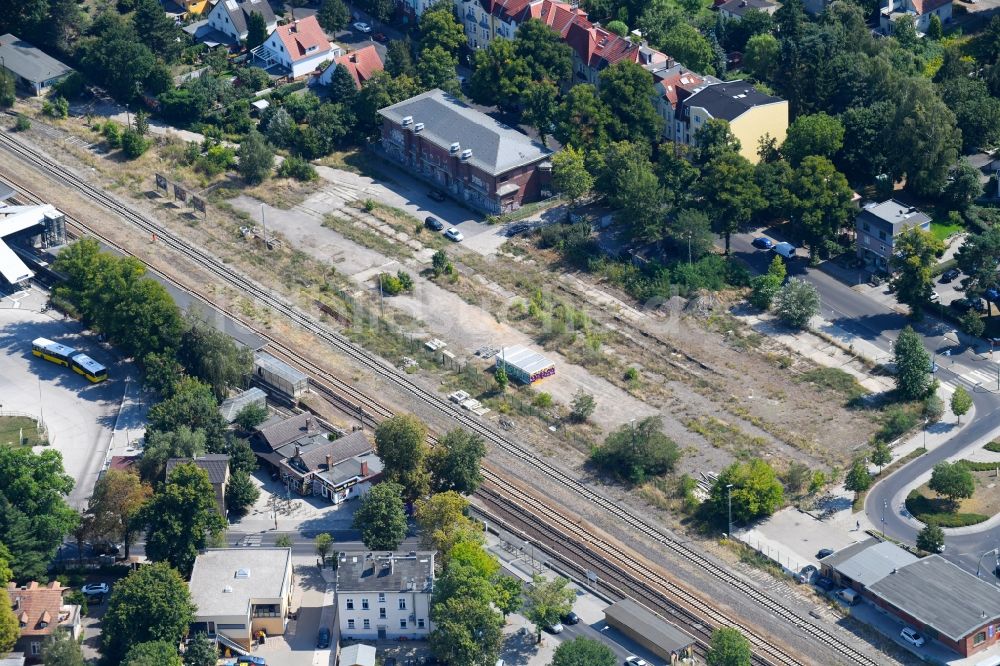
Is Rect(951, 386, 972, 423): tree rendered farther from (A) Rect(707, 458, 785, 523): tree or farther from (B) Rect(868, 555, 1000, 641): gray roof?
(B) Rect(868, 555, 1000, 641): gray roof

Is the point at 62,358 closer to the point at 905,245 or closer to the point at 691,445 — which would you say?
the point at 691,445

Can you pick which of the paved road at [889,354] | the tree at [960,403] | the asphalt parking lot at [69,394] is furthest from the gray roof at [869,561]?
the asphalt parking lot at [69,394]

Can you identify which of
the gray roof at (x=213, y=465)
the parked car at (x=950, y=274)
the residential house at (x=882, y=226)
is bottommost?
the gray roof at (x=213, y=465)

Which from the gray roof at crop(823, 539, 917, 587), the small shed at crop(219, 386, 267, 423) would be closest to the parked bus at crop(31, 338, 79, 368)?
the small shed at crop(219, 386, 267, 423)

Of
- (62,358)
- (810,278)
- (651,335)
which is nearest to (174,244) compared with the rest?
(62,358)

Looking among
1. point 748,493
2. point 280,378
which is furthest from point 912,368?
point 280,378

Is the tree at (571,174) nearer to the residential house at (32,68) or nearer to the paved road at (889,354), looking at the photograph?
the paved road at (889,354)
